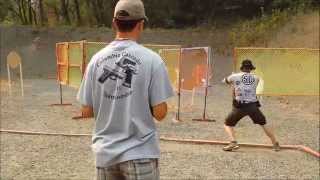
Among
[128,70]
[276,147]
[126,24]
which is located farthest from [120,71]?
[276,147]

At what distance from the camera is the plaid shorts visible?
10.3 ft

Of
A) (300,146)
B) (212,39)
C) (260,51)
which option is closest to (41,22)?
(212,39)

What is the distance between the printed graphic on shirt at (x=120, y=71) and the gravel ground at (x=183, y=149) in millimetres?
4208

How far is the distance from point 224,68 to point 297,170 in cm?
1745

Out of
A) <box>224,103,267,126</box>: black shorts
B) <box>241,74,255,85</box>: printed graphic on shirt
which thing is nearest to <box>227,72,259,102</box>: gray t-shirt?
<box>241,74,255,85</box>: printed graphic on shirt

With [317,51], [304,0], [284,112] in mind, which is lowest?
[284,112]

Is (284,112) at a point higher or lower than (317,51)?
lower

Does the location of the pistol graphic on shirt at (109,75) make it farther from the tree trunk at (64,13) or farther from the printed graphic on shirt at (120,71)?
the tree trunk at (64,13)

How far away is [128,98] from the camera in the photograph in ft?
10.3

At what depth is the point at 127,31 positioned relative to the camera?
320cm

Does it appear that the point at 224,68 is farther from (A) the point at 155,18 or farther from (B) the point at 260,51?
(B) the point at 260,51

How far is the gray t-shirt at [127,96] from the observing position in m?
3.12

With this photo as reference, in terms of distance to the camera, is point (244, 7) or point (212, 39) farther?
point (244, 7)

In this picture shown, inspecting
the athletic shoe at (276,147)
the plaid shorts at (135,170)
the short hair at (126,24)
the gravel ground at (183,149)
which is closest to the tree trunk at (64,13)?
the gravel ground at (183,149)
